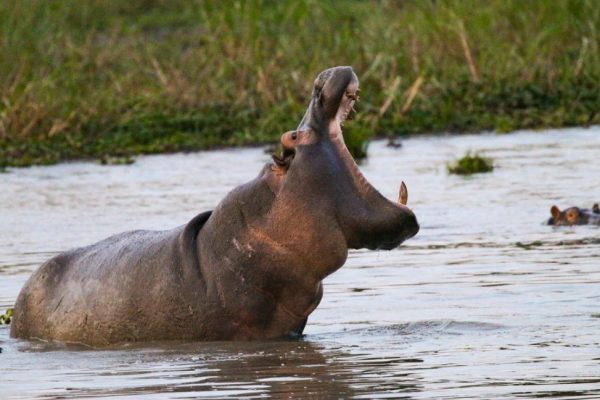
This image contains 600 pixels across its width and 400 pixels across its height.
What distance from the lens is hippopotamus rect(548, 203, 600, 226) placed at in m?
10.1

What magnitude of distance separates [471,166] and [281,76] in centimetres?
475

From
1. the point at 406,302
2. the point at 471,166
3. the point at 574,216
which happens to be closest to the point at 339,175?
the point at 406,302

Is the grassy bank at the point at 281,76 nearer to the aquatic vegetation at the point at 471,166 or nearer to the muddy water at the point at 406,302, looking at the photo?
the muddy water at the point at 406,302

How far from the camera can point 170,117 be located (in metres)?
17.5

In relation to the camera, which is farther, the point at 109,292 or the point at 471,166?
the point at 471,166

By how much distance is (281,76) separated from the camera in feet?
58.7

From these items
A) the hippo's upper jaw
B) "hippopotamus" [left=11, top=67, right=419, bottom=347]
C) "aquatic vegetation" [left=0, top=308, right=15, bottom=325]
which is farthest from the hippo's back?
the hippo's upper jaw

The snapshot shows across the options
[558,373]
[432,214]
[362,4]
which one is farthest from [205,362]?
[362,4]

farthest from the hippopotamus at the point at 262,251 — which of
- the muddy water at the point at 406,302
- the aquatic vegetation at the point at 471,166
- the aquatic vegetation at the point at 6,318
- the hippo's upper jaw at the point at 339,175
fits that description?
the aquatic vegetation at the point at 471,166

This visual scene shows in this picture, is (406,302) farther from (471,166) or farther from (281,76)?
(281,76)

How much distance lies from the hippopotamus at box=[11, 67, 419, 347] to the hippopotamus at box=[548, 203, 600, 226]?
12.2 feet

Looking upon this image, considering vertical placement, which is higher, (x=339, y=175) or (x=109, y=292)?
(x=339, y=175)

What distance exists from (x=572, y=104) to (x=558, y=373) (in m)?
11.8

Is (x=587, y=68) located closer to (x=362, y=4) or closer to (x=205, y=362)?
(x=362, y=4)
